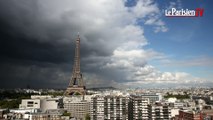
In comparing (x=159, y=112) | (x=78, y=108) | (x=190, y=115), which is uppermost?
(x=159, y=112)

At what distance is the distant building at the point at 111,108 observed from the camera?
44.8 m

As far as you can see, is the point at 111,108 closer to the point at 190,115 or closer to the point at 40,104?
the point at 190,115

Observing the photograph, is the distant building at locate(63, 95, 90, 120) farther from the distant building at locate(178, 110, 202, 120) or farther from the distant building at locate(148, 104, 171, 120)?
the distant building at locate(148, 104, 171, 120)

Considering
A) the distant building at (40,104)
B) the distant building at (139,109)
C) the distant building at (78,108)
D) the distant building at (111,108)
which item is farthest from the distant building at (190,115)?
the distant building at (40,104)

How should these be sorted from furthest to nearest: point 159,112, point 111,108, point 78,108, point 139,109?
point 78,108
point 111,108
point 139,109
point 159,112

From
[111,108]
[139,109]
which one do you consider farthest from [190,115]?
[111,108]

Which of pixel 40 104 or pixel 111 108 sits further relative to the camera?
pixel 40 104

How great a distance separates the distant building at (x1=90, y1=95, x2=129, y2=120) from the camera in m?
44.8

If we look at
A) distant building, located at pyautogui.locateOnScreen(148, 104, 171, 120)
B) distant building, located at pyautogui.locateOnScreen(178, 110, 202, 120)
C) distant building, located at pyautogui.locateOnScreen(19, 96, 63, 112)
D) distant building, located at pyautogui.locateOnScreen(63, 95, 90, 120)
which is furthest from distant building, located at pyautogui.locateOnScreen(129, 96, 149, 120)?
distant building, located at pyautogui.locateOnScreen(19, 96, 63, 112)

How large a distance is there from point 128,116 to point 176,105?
2668 cm

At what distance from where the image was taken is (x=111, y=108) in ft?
149

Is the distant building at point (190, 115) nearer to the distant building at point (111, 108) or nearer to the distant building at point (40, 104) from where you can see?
the distant building at point (111, 108)

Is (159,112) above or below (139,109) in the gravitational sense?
below

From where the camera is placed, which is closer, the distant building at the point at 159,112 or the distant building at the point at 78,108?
the distant building at the point at 159,112
